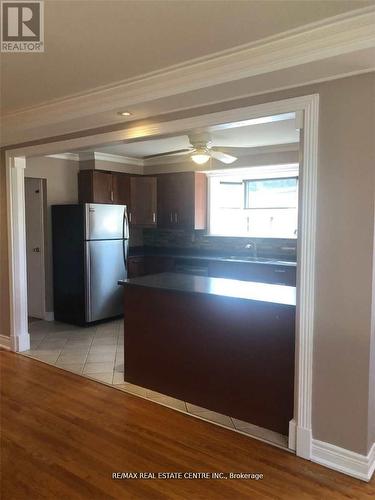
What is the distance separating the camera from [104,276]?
521 cm

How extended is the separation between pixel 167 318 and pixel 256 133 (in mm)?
2395

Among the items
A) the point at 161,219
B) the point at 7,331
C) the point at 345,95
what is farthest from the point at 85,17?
the point at 161,219

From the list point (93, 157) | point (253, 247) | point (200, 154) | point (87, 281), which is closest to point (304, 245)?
point (200, 154)

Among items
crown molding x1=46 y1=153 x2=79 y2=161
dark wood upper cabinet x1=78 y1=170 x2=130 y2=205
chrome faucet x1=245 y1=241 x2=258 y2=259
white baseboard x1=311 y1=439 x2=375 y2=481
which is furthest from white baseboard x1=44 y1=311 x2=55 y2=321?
white baseboard x1=311 y1=439 x2=375 y2=481

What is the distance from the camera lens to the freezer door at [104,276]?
16.6ft

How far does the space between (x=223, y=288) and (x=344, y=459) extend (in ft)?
4.35

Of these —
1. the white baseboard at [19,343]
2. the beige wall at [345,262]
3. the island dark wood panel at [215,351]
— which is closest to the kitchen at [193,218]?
the white baseboard at [19,343]

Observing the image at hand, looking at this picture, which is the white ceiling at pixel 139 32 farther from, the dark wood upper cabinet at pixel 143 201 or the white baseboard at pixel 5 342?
the dark wood upper cabinet at pixel 143 201

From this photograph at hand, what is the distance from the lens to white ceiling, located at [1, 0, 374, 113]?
1.77m

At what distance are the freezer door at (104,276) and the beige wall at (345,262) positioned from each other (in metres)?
3.40

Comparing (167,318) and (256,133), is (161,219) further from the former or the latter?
(167,318)

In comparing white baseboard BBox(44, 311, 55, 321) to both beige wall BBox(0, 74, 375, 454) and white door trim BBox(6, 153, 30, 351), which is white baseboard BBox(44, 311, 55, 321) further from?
beige wall BBox(0, 74, 375, 454)

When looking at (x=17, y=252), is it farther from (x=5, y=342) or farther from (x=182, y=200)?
(x=182, y=200)

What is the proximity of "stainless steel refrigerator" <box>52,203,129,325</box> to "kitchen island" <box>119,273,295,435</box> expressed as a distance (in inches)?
73.8
